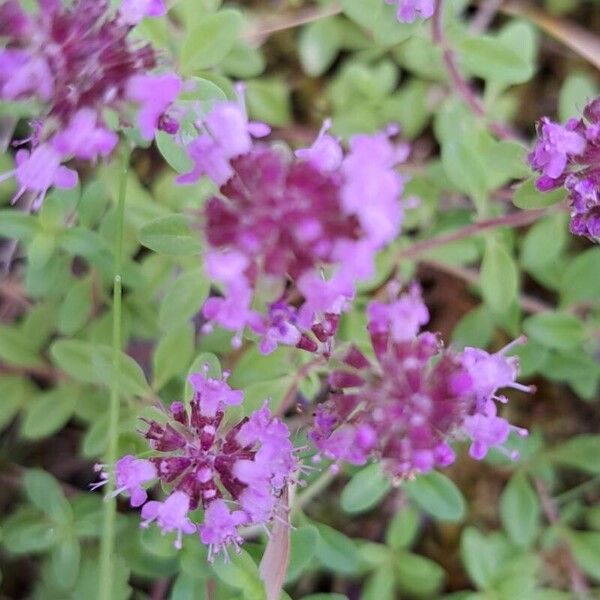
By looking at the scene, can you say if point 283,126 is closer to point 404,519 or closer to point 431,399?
point 404,519

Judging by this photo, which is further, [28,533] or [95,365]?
[28,533]

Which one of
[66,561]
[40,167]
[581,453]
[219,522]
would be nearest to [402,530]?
[581,453]

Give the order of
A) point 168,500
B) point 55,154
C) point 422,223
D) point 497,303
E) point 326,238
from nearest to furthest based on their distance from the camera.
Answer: point 326,238
point 55,154
point 168,500
point 497,303
point 422,223

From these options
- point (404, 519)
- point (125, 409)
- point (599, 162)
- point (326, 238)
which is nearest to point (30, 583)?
point (125, 409)

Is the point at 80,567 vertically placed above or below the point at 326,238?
below

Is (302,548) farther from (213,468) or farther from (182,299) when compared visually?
(182,299)

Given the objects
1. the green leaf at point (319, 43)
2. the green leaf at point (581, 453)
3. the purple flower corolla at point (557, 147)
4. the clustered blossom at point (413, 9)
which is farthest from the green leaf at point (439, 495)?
the green leaf at point (319, 43)

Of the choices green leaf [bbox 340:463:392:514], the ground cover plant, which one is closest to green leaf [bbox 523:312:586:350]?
the ground cover plant
